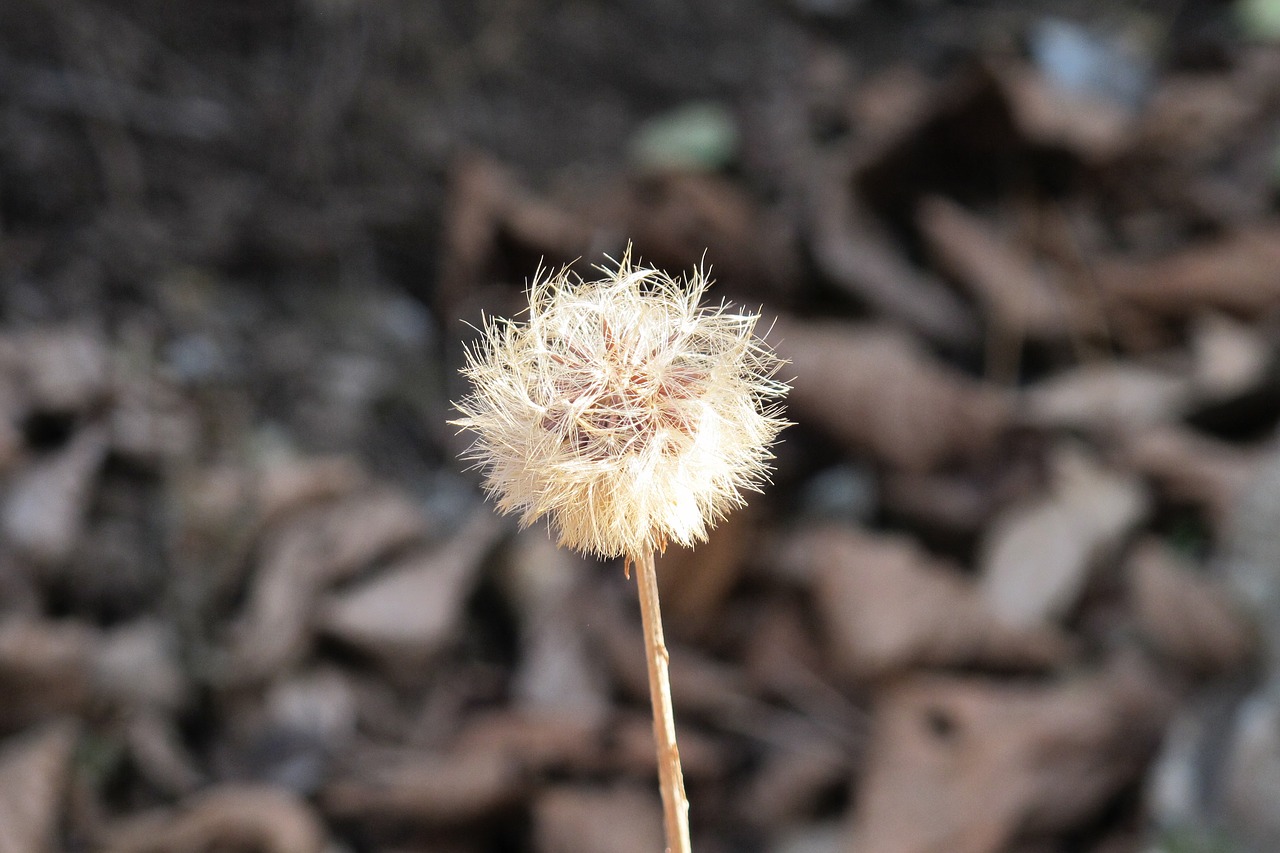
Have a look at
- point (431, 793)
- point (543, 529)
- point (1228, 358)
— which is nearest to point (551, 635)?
point (543, 529)

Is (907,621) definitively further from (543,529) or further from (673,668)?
(543,529)

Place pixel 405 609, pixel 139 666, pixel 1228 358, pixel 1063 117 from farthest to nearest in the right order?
pixel 1063 117, pixel 1228 358, pixel 405 609, pixel 139 666

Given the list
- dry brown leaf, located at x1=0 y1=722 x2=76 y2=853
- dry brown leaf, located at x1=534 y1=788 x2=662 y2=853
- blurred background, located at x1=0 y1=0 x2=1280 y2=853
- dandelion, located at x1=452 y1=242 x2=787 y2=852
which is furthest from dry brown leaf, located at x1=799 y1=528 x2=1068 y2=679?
dry brown leaf, located at x1=0 y1=722 x2=76 y2=853

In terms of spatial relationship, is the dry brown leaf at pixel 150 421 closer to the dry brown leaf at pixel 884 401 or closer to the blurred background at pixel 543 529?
the blurred background at pixel 543 529

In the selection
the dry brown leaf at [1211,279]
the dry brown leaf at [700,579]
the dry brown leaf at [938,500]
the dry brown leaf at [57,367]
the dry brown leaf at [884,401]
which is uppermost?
the dry brown leaf at [1211,279]

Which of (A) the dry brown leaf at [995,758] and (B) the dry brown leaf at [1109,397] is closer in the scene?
(A) the dry brown leaf at [995,758]

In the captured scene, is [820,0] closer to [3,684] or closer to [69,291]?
[69,291]

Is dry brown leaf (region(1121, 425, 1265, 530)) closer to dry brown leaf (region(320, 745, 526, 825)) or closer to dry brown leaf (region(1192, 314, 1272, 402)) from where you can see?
dry brown leaf (region(1192, 314, 1272, 402))

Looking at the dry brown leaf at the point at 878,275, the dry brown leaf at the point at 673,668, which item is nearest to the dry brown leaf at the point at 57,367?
the dry brown leaf at the point at 673,668
